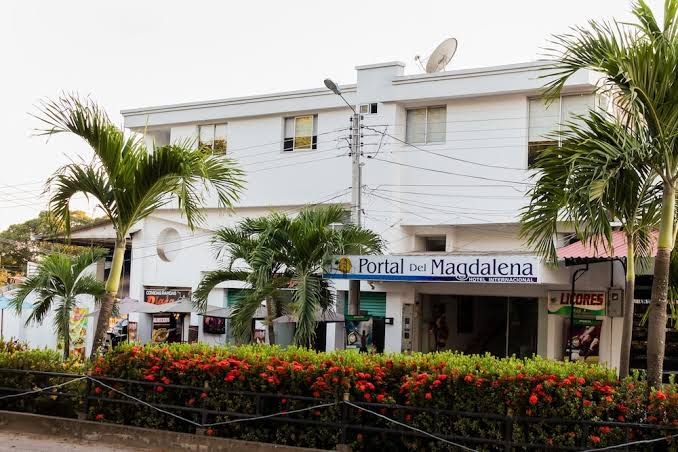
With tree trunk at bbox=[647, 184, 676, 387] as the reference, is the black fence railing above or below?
below

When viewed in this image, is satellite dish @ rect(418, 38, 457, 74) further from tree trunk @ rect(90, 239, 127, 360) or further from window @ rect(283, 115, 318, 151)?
tree trunk @ rect(90, 239, 127, 360)

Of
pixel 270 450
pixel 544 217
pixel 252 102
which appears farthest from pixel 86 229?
pixel 544 217

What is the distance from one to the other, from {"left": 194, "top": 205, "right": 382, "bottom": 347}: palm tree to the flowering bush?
346 centimetres

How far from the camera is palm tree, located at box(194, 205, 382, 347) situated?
49.6 ft

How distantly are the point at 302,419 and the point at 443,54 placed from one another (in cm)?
1717

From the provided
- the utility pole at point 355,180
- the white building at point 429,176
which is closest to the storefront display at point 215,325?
the white building at point 429,176

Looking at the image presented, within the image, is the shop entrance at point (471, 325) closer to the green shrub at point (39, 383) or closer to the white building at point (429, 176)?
the white building at point (429, 176)

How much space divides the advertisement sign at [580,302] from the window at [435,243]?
164 inches

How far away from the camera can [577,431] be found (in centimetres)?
830

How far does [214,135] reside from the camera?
92.4 feet

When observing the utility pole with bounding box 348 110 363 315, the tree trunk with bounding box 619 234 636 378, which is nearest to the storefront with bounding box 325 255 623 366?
the utility pole with bounding box 348 110 363 315

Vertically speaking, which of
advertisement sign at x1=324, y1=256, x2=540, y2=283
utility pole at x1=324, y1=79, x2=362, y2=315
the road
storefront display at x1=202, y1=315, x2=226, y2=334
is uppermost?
utility pole at x1=324, y1=79, x2=362, y2=315

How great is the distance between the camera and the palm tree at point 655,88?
27.0 feet

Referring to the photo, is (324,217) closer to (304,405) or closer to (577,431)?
(304,405)
